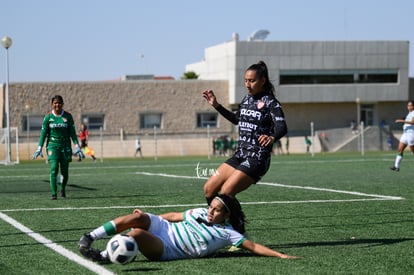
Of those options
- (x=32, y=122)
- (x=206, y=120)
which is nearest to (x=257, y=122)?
(x=32, y=122)

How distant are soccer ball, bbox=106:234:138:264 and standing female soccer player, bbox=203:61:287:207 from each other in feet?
5.83

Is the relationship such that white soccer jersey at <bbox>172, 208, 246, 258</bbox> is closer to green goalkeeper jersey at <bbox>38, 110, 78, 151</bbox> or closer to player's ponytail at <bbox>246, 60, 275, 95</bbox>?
player's ponytail at <bbox>246, 60, 275, 95</bbox>

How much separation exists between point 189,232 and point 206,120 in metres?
58.9

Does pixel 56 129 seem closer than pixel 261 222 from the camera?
No

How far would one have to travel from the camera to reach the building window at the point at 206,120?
6706cm

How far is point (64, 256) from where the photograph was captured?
8602 mm

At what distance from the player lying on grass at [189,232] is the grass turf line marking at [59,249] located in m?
0.19

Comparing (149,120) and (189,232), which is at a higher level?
(149,120)

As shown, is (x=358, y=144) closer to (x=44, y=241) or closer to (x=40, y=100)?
(x=40, y=100)

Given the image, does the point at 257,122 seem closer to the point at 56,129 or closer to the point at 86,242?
the point at 86,242

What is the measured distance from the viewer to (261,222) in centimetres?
1183

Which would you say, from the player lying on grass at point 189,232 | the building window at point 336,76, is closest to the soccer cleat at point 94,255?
the player lying on grass at point 189,232

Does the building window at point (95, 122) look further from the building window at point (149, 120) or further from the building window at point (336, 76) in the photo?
the building window at point (336, 76)

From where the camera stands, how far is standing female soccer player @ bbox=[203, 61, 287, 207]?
939 cm
